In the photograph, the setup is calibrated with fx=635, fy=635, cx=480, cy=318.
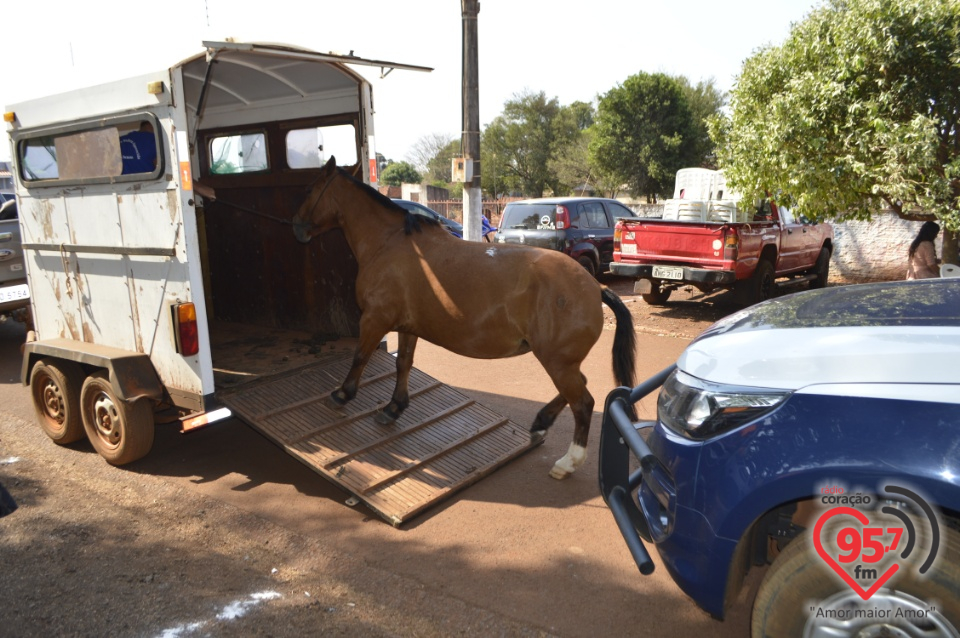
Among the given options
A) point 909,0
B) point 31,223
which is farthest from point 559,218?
point 31,223

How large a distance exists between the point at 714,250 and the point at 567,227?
412 cm

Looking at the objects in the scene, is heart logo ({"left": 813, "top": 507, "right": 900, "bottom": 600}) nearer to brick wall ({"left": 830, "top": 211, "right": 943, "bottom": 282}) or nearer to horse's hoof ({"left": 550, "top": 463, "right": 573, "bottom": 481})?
horse's hoof ({"left": 550, "top": 463, "right": 573, "bottom": 481})

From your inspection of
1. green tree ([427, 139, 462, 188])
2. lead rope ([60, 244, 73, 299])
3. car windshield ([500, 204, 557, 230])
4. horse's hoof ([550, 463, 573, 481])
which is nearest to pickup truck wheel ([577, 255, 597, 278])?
car windshield ([500, 204, 557, 230])

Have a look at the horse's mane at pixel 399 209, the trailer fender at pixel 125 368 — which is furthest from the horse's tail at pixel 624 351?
the trailer fender at pixel 125 368

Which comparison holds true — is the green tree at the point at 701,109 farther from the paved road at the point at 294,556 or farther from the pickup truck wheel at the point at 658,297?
the paved road at the point at 294,556

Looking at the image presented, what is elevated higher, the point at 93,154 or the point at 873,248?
the point at 93,154

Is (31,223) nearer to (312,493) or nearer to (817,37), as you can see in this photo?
(312,493)

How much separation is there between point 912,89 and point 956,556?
6.85m

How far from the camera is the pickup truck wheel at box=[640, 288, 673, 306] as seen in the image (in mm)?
11788

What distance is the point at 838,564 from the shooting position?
214 centimetres

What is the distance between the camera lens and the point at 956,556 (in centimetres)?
196

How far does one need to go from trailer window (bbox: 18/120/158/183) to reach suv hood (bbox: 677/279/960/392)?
382 cm

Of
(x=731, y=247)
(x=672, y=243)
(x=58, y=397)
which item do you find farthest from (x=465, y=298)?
(x=672, y=243)

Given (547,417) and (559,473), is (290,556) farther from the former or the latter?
(547,417)
